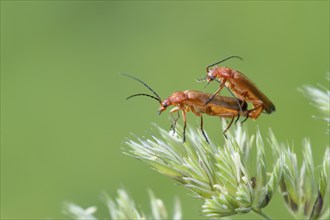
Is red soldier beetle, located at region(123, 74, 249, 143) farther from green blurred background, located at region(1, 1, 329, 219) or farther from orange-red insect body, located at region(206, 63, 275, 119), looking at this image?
green blurred background, located at region(1, 1, 329, 219)

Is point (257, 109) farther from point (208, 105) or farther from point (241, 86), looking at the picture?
point (208, 105)

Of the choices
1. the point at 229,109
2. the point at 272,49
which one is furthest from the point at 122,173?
the point at 229,109

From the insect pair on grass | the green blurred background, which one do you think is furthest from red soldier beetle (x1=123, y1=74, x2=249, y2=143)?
the green blurred background

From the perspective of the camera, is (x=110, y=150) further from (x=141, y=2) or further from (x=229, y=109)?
(x=229, y=109)

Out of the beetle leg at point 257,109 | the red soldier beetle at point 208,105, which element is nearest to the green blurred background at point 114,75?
the beetle leg at point 257,109

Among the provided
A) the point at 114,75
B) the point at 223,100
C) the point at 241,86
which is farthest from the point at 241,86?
the point at 114,75

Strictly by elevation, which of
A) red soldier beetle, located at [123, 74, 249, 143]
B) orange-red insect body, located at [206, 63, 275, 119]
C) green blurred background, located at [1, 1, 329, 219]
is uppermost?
green blurred background, located at [1, 1, 329, 219]

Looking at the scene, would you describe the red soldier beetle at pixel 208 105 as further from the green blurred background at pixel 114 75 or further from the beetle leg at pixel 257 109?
the green blurred background at pixel 114 75
